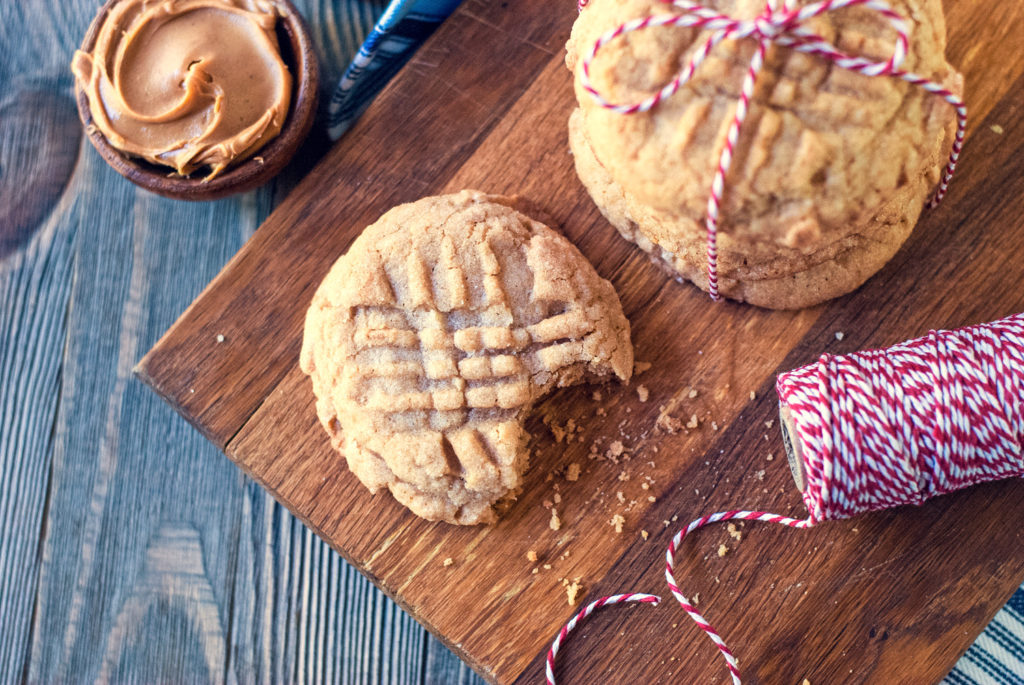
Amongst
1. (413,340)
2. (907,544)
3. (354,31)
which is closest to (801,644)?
(907,544)

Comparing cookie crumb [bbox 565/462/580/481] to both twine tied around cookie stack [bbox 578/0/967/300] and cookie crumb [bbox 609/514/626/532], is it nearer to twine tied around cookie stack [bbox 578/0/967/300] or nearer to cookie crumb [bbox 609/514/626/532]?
cookie crumb [bbox 609/514/626/532]

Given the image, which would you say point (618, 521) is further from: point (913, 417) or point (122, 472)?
point (122, 472)

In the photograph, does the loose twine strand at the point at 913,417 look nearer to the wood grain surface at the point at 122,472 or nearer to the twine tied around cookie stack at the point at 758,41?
the twine tied around cookie stack at the point at 758,41

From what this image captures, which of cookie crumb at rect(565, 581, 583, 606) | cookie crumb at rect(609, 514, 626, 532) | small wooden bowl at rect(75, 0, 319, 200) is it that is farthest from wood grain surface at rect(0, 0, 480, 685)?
cookie crumb at rect(609, 514, 626, 532)

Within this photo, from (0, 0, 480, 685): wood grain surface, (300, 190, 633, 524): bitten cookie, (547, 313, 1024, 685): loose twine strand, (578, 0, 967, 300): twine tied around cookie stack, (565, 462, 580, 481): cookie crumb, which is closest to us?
(578, 0, 967, 300): twine tied around cookie stack

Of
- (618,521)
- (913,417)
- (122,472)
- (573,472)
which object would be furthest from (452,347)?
(122,472)

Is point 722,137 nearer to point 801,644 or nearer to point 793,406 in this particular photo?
point 793,406

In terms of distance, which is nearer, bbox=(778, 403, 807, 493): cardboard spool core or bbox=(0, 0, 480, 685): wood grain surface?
bbox=(778, 403, 807, 493): cardboard spool core
